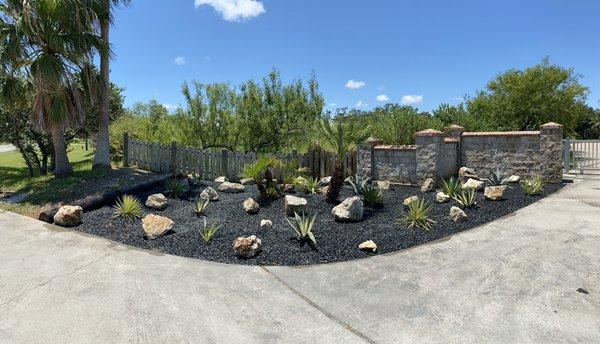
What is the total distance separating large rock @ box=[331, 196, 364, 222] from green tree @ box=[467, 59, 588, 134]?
18546mm

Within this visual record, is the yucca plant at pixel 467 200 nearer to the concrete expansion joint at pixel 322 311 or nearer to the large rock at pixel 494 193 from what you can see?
the large rock at pixel 494 193

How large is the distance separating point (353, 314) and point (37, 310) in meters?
3.20

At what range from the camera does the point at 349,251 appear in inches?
217

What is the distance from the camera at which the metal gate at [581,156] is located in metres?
11.7

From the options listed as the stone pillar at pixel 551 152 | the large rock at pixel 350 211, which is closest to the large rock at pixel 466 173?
the stone pillar at pixel 551 152

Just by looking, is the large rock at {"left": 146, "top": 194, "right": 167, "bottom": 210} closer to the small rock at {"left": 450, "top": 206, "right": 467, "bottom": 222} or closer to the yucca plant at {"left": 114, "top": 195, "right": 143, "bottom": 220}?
the yucca plant at {"left": 114, "top": 195, "right": 143, "bottom": 220}

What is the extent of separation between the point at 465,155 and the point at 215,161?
7.31 metres

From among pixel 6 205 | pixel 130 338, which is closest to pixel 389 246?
pixel 130 338

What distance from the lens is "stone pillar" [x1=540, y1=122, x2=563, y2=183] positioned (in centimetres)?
972

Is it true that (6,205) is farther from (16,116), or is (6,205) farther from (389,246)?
(389,246)

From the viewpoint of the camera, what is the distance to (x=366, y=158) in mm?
11195

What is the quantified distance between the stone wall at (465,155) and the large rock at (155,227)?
644 cm

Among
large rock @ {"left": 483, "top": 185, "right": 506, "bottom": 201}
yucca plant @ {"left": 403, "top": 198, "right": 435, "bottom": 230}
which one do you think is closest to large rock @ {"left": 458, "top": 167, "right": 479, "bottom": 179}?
large rock @ {"left": 483, "top": 185, "right": 506, "bottom": 201}

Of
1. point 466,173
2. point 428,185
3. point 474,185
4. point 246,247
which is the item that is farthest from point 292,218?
point 466,173
